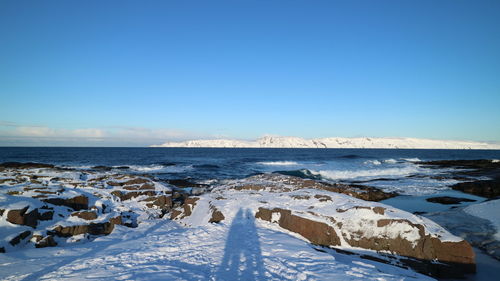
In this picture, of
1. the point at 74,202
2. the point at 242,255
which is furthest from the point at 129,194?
the point at 242,255

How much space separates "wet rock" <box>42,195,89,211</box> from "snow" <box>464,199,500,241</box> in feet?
63.1

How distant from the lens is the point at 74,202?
1184cm

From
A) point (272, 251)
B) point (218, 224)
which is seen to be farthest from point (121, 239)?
point (272, 251)

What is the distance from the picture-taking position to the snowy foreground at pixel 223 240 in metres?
5.88

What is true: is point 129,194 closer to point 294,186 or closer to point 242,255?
point 294,186

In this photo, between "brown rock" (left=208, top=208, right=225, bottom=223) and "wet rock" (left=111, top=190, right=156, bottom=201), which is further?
"wet rock" (left=111, top=190, right=156, bottom=201)

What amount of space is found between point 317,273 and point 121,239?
695cm

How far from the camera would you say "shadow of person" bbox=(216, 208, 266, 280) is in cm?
575

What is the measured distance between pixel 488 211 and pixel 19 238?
21.6 meters

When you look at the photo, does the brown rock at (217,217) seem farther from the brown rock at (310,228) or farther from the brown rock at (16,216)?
the brown rock at (16,216)

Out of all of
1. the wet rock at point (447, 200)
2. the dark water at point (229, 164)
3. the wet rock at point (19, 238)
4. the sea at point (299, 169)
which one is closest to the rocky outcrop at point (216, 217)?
the wet rock at point (19, 238)

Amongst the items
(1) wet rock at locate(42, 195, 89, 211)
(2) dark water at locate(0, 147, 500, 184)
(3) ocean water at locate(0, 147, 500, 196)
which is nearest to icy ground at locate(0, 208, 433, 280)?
(1) wet rock at locate(42, 195, 89, 211)

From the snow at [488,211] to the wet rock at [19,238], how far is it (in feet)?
61.4

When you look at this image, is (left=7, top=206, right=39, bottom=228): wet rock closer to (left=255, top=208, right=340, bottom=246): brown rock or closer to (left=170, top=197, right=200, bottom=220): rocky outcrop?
(left=170, top=197, right=200, bottom=220): rocky outcrop
